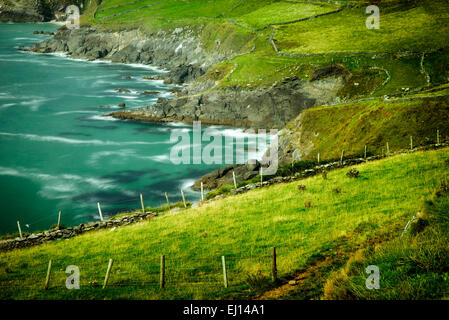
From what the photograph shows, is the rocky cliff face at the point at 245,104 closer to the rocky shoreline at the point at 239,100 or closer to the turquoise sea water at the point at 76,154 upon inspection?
the rocky shoreline at the point at 239,100

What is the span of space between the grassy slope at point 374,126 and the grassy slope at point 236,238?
32.7ft

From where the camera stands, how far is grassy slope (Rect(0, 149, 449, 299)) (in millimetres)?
17859

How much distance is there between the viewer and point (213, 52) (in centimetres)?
12169

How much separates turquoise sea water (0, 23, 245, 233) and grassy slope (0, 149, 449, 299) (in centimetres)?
2097

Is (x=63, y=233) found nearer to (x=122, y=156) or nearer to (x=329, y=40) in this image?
(x=122, y=156)

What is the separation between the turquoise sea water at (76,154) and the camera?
50656mm

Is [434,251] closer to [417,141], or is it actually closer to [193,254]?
[193,254]

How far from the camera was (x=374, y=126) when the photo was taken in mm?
48031

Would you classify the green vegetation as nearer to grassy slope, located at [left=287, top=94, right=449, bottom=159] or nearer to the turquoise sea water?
grassy slope, located at [left=287, top=94, right=449, bottom=159]

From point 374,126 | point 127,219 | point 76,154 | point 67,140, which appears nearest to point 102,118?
point 67,140

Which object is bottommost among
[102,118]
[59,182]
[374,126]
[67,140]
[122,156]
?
[59,182]

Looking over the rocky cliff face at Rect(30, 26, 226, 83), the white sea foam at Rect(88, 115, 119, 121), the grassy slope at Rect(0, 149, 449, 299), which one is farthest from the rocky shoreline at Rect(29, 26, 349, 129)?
the grassy slope at Rect(0, 149, 449, 299)

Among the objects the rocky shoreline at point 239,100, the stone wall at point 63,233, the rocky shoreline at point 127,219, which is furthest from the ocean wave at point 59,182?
the rocky shoreline at point 239,100

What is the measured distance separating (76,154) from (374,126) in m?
50.7
